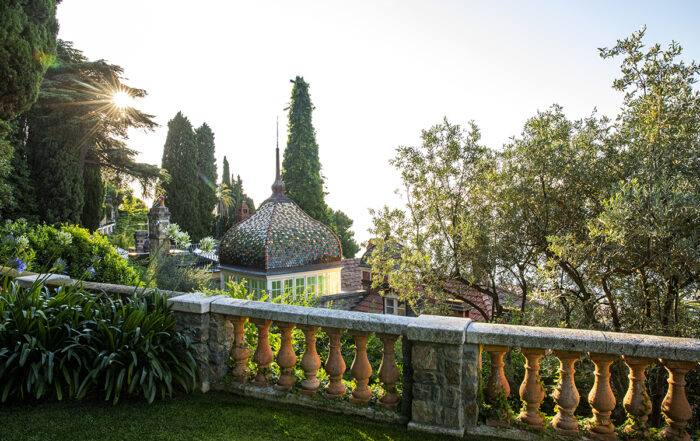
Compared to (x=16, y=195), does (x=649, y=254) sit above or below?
below

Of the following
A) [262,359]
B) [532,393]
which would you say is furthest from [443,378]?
[262,359]

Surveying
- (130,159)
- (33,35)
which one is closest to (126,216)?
(130,159)

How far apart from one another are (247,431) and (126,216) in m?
30.4

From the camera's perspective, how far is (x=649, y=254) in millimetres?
3861

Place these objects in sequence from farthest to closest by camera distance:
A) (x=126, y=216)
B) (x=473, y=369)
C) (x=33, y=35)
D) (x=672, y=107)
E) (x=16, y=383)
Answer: (x=126, y=216) → (x=33, y=35) → (x=672, y=107) → (x=16, y=383) → (x=473, y=369)

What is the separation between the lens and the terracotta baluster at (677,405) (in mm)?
2586

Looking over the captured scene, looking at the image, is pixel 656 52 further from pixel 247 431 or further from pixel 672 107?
pixel 247 431

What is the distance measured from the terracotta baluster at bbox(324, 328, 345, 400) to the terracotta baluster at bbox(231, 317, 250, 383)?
2.63 feet

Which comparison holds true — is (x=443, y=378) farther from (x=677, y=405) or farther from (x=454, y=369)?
(x=677, y=405)

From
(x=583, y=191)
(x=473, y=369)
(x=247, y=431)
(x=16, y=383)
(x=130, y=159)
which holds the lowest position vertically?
(x=247, y=431)

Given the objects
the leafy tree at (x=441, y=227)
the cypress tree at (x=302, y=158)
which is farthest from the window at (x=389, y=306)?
the cypress tree at (x=302, y=158)

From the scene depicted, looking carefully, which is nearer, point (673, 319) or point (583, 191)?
point (673, 319)

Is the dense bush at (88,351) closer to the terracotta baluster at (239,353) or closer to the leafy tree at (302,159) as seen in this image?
the terracotta baluster at (239,353)

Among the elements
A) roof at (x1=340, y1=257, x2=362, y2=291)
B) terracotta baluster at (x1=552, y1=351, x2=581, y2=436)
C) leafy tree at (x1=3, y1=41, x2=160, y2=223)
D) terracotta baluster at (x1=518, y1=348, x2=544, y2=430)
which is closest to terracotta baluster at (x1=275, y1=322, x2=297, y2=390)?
terracotta baluster at (x1=518, y1=348, x2=544, y2=430)
